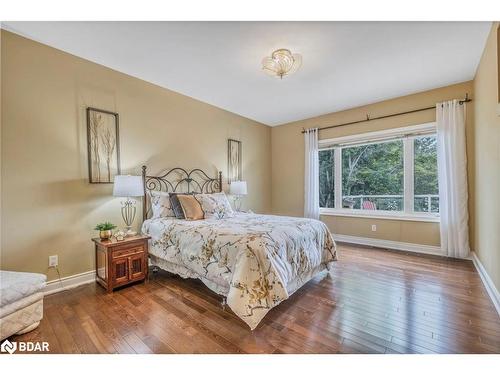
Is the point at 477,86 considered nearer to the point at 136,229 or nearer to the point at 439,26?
the point at 439,26

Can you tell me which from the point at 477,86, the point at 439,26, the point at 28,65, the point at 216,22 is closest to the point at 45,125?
the point at 28,65

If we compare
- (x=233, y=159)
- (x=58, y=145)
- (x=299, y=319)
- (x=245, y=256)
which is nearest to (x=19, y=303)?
(x=58, y=145)

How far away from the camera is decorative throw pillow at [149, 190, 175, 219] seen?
2933 mm

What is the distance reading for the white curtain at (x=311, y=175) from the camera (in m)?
4.64

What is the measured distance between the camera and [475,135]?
3.04 m

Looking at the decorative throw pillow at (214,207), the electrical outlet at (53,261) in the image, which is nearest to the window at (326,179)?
the decorative throw pillow at (214,207)

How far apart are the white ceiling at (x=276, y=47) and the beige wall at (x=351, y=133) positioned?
251 millimetres

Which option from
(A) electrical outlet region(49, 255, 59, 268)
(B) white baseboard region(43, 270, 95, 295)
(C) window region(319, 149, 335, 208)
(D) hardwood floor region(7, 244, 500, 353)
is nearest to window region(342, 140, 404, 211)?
(C) window region(319, 149, 335, 208)

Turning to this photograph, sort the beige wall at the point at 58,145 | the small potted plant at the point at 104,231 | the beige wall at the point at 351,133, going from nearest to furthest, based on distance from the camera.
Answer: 1. the beige wall at the point at 58,145
2. the small potted plant at the point at 104,231
3. the beige wall at the point at 351,133

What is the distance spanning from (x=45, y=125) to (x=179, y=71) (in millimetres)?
1554

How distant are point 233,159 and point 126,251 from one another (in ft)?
8.59

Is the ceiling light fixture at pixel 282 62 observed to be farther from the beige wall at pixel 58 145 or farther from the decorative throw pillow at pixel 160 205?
the decorative throw pillow at pixel 160 205

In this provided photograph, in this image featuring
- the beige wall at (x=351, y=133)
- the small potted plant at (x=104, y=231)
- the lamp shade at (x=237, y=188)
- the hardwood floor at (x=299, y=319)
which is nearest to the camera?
the hardwood floor at (x=299, y=319)

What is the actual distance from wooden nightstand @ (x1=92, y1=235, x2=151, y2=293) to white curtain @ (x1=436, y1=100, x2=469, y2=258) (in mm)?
4165
